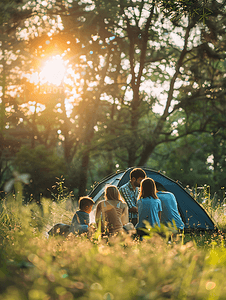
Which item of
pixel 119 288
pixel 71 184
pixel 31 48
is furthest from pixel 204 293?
pixel 31 48

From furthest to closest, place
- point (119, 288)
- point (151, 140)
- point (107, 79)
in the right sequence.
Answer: point (107, 79) < point (151, 140) < point (119, 288)

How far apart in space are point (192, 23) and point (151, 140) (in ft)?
18.8

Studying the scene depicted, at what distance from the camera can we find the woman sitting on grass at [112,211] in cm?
468

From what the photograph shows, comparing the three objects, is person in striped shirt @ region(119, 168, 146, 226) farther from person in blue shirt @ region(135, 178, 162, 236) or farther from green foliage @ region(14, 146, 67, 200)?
green foliage @ region(14, 146, 67, 200)

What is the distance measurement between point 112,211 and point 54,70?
533 inches

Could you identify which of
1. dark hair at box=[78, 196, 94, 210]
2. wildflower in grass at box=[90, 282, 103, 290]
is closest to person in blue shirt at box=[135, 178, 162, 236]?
dark hair at box=[78, 196, 94, 210]

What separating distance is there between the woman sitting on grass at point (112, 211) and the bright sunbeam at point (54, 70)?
13.3 m

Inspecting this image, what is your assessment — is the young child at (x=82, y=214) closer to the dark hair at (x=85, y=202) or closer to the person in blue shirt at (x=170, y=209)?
the dark hair at (x=85, y=202)

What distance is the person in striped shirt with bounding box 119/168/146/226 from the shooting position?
5.93 metres

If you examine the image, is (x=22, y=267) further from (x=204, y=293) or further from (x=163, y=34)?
(x=163, y=34)

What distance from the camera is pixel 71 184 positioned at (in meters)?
15.3

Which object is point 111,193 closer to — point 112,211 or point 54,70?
point 112,211

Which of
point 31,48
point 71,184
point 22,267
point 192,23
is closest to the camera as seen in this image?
point 22,267

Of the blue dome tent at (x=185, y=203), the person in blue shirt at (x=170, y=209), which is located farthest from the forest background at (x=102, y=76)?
the person in blue shirt at (x=170, y=209)
